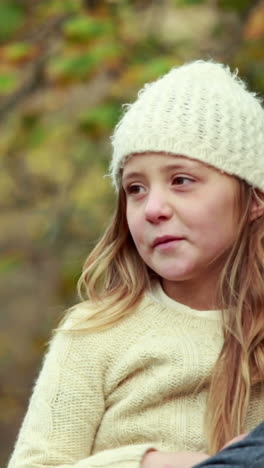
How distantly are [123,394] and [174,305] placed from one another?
0.26 metres

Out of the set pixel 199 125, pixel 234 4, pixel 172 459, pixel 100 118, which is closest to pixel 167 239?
pixel 199 125

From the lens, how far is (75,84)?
5.81 metres

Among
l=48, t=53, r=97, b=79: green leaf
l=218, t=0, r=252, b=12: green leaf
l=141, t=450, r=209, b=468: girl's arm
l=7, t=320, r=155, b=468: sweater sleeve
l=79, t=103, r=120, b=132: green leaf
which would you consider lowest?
l=141, t=450, r=209, b=468: girl's arm

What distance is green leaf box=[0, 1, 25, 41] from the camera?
19.3 feet

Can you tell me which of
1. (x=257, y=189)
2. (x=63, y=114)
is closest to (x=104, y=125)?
(x=63, y=114)

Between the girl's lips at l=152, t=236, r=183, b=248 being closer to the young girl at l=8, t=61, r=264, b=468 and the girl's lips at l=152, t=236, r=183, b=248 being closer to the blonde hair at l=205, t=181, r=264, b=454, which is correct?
the young girl at l=8, t=61, r=264, b=468

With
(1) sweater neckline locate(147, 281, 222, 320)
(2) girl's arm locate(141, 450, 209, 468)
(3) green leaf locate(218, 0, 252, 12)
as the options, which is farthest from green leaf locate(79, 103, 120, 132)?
(2) girl's arm locate(141, 450, 209, 468)

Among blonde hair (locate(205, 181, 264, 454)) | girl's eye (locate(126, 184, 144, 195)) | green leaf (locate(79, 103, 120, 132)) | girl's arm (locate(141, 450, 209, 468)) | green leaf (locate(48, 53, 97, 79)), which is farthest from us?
green leaf (locate(48, 53, 97, 79))

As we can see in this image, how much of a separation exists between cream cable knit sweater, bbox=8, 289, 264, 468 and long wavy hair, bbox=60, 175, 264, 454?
41 mm

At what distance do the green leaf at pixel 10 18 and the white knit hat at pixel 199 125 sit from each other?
3.15 metres

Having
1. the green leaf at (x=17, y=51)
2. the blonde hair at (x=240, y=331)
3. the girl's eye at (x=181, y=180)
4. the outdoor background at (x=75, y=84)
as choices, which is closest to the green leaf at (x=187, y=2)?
Result: the outdoor background at (x=75, y=84)

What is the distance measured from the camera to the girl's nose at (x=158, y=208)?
2.64 meters

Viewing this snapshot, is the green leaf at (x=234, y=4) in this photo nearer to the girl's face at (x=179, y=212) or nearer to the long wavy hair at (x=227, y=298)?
the long wavy hair at (x=227, y=298)

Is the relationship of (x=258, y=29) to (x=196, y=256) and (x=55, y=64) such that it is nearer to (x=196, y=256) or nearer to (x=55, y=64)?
(x=55, y=64)
